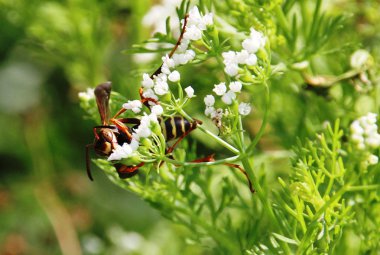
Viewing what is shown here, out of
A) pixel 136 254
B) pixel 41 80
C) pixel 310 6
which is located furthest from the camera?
pixel 41 80

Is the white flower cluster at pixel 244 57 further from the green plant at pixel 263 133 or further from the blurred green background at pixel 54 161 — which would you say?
the blurred green background at pixel 54 161

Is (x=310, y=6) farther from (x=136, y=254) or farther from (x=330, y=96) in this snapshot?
(x=136, y=254)

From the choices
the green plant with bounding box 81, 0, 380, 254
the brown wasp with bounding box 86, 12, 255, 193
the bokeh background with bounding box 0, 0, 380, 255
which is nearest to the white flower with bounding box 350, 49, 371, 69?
the green plant with bounding box 81, 0, 380, 254

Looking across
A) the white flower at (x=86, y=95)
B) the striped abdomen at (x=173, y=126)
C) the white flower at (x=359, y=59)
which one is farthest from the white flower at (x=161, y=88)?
the white flower at (x=359, y=59)

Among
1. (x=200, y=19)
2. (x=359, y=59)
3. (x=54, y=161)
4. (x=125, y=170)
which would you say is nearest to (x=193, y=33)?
(x=200, y=19)

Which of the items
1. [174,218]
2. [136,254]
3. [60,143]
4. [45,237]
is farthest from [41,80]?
[174,218]

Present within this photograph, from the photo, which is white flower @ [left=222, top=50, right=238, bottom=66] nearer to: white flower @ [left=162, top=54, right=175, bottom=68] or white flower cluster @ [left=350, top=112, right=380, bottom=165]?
white flower @ [left=162, top=54, right=175, bottom=68]

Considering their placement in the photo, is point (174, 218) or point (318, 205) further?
point (174, 218)

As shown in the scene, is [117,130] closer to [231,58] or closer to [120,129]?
[120,129]
